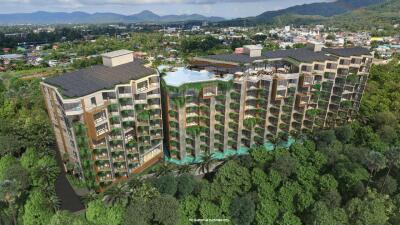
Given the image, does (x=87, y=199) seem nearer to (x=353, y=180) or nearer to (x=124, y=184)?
(x=124, y=184)

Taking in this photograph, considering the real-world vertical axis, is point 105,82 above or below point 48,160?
above

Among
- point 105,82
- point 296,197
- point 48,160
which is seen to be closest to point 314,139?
point 296,197

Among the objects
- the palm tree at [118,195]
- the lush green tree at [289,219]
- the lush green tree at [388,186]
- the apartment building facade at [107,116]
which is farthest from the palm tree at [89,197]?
the lush green tree at [388,186]

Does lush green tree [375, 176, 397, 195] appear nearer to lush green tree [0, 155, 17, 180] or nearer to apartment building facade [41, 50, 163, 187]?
apartment building facade [41, 50, 163, 187]

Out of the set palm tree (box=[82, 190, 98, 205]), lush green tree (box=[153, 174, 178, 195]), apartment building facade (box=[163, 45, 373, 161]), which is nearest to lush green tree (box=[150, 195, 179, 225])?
lush green tree (box=[153, 174, 178, 195])

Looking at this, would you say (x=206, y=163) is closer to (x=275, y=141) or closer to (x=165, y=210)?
(x=165, y=210)

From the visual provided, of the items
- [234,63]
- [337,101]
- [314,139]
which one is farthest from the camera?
[337,101]

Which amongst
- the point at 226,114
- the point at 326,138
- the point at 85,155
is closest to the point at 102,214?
the point at 85,155

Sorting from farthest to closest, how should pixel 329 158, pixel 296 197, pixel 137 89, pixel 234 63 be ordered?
pixel 234 63, pixel 329 158, pixel 137 89, pixel 296 197
